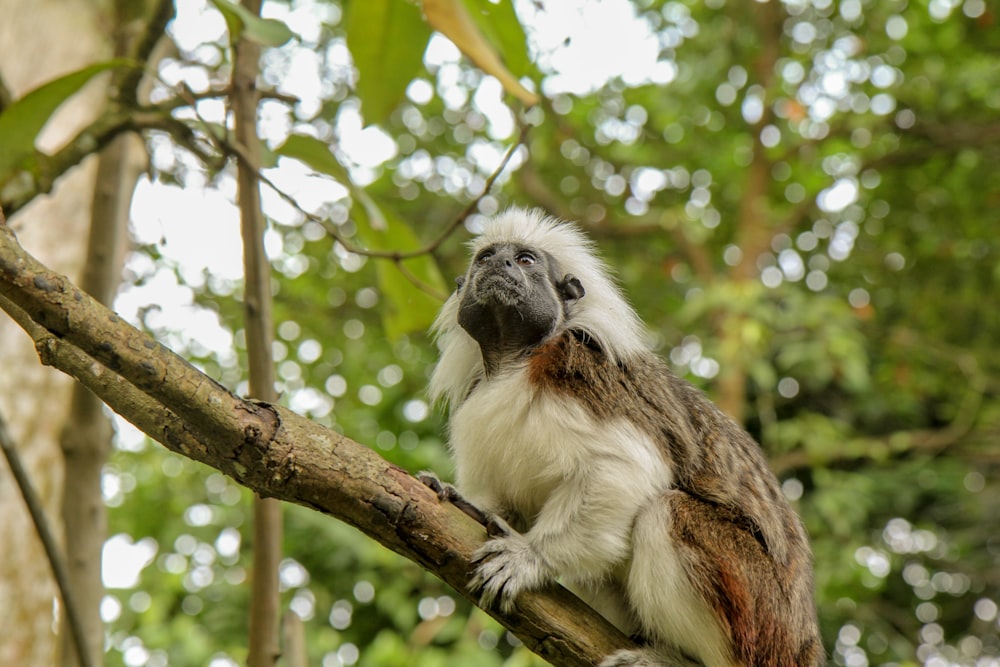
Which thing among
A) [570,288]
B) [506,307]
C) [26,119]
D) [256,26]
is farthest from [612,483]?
[26,119]

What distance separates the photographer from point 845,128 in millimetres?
7902

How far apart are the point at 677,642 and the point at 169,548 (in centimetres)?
494

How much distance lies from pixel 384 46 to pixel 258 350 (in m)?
1.14

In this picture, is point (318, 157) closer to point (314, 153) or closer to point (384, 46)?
point (314, 153)

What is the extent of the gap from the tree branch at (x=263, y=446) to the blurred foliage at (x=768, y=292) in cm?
408

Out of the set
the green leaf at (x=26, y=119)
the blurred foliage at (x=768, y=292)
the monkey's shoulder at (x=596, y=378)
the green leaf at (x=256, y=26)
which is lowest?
the blurred foliage at (x=768, y=292)

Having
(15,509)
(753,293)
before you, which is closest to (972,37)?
(753,293)

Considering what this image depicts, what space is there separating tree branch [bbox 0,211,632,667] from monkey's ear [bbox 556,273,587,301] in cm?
112

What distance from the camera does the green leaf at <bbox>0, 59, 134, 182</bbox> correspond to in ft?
9.16

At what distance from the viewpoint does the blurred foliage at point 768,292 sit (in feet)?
22.9

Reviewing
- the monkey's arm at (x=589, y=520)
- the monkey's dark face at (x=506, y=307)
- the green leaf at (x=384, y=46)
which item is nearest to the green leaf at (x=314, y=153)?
the green leaf at (x=384, y=46)

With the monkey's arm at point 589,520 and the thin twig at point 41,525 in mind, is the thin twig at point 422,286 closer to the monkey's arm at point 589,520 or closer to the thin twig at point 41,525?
the monkey's arm at point 589,520

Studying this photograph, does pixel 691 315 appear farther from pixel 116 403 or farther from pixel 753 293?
pixel 116 403

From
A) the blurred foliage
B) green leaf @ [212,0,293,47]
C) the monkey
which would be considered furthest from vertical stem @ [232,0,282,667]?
the blurred foliage
